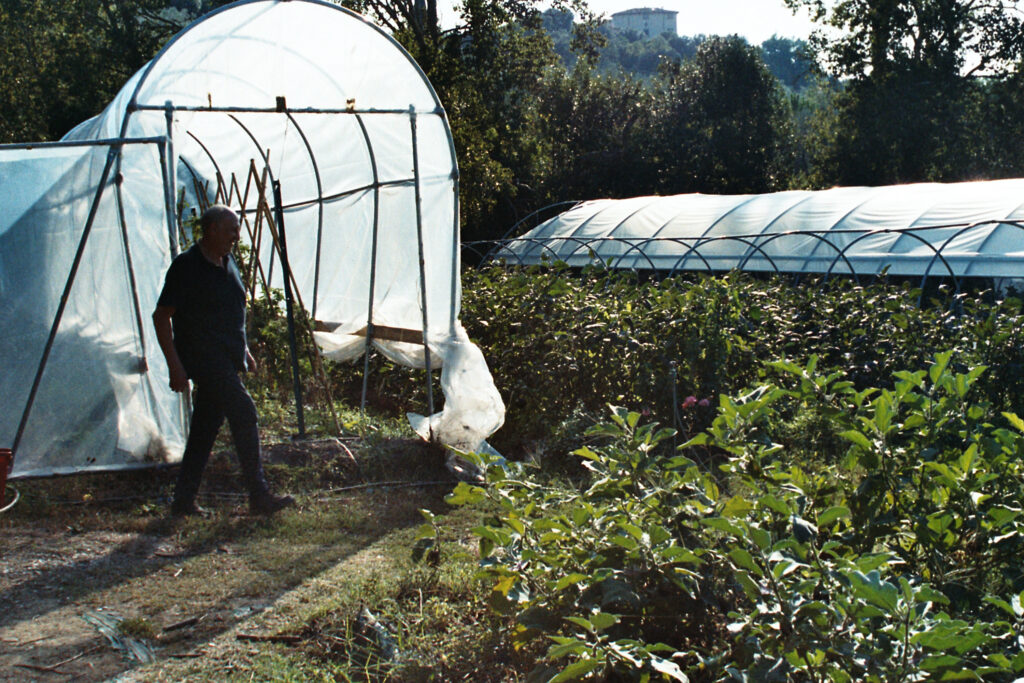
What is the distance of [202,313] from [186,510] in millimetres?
995

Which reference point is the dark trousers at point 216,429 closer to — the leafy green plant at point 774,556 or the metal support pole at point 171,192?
the metal support pole at point 171,192

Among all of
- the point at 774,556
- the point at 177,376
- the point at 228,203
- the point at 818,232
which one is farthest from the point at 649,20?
the point at 774,556

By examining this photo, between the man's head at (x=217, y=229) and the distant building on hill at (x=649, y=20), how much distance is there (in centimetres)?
15460

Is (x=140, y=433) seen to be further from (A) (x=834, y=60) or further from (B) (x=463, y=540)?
(A) (x=834, y=60)

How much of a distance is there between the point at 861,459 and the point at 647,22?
6393 inches

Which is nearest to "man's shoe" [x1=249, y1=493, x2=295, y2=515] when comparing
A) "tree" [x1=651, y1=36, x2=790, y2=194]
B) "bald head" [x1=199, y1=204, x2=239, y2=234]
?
"bald head" [x1=199, y1=204, x2=239, y2=234]

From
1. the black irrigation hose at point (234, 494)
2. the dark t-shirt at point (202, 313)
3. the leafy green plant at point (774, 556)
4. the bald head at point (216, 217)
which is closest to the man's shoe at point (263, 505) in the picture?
Answer: the black irrigation hose at point (234, 494)

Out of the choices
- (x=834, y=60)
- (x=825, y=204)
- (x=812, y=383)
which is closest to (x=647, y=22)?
(x=834, y=60)

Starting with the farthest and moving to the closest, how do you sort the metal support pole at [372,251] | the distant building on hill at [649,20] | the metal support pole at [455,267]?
the distant building on hill at [649,20] → the metal support pole at [372,251] → the metal support pole at [455,267]

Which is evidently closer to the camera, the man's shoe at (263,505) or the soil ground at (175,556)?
the soil ground at (175,556)

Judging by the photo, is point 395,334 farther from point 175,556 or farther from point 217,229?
point 175,556

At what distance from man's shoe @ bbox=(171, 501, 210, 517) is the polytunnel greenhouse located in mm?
501

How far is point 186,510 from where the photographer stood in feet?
15.5

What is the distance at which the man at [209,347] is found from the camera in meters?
Answer: 4.55
